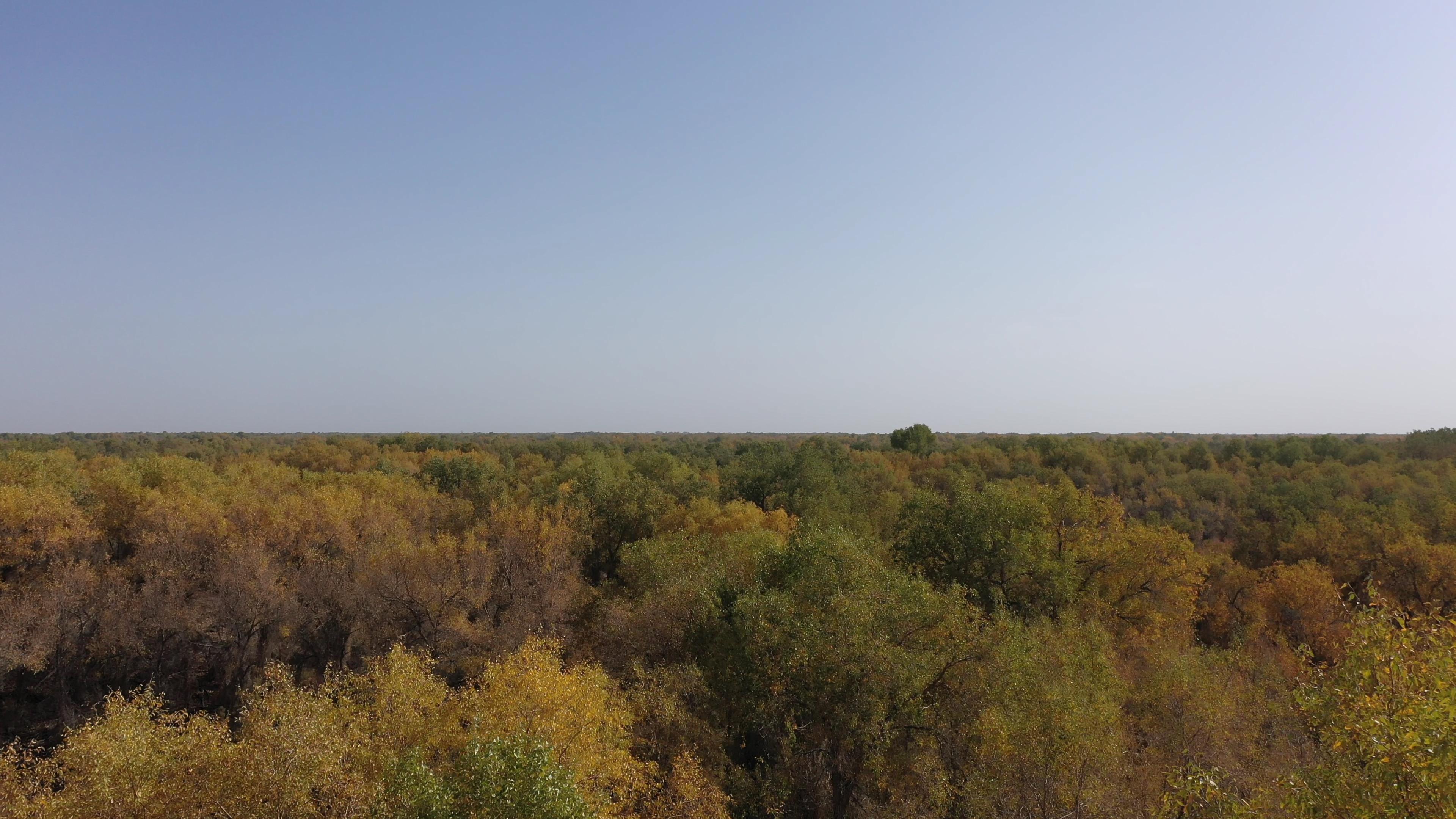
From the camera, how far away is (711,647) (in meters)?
23.8

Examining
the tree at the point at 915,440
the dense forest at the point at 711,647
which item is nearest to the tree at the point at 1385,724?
the dense forest at the point at 711,647

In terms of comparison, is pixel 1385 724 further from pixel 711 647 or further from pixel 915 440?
pixel 915 440

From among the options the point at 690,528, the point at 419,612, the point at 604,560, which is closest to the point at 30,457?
the point at 419,612

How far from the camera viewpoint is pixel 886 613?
19.7 meters

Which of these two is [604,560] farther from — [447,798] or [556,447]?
[556,447]

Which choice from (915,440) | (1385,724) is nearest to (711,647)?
(1385,724)

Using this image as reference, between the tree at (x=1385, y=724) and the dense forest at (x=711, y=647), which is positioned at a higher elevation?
the tree at (x=1385, y=724)

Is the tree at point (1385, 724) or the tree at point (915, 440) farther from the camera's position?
the tree at point (915, 440)

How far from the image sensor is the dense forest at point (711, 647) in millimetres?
12961

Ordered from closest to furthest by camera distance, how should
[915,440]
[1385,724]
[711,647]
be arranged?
[1385,724] < [711,647] < [915,440]

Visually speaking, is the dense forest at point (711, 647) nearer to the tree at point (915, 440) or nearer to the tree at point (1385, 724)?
the tree at point (1385, 724)

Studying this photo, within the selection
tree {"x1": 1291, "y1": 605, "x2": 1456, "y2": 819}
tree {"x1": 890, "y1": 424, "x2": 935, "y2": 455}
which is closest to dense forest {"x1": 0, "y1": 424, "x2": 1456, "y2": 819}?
tree {"x1": 1291, "y1": 605, "x2": 1456, "y2": 819}

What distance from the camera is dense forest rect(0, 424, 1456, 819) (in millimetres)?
12961

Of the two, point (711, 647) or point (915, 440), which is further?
point (915, 440)
